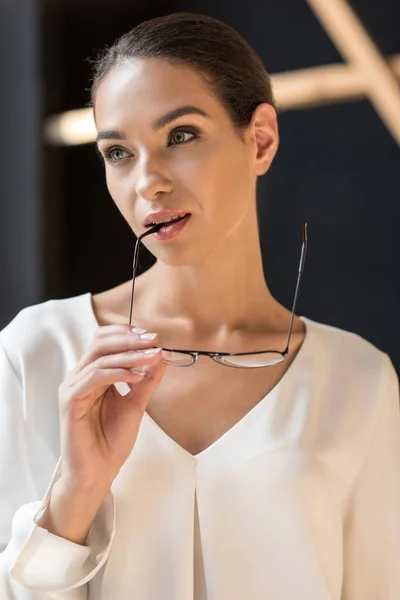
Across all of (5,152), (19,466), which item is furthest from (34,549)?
(5,152)

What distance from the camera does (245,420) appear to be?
42.0 inches

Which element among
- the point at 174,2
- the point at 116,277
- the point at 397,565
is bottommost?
the point at 397,565

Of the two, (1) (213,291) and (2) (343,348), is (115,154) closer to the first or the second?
(1) (213,291)

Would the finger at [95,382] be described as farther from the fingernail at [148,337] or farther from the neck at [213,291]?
the neck at [213,291]

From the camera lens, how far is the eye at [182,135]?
982mm

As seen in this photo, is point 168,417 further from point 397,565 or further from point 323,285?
point 323,285

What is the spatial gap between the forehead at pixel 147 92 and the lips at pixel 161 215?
0.09 meters

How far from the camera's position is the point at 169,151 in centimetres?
98

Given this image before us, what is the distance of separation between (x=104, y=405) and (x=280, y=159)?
2.61 feet

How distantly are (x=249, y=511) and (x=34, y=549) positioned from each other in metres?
0.23

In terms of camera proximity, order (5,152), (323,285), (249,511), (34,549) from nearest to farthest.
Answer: (34,549) < (249,511) < (323,285) < (5,152)

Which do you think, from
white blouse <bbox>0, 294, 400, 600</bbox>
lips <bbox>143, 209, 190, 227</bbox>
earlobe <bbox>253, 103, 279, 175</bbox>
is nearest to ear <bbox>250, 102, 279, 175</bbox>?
earlobe <bbox>253, 103, 279, 175</bbox>

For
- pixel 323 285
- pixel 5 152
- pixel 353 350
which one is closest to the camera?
pixel 353 350

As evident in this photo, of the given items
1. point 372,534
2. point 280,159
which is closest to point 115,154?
point 372,534
